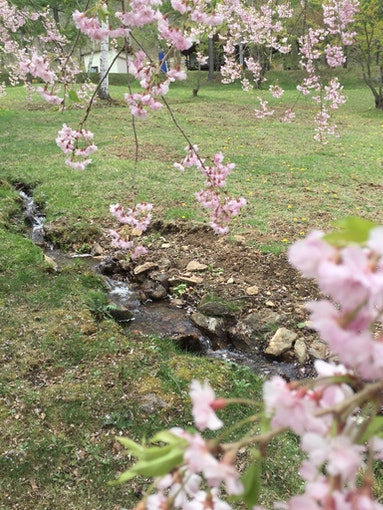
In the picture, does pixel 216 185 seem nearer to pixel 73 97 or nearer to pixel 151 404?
pixel 73 97

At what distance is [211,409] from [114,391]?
7.12 ft

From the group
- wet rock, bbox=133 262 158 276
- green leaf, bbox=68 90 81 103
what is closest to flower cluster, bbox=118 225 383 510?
green leaf, bbox=68 90 81 103

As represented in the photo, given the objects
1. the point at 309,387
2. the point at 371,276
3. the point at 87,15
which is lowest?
the point at 309,387

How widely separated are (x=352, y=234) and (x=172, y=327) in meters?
3.20

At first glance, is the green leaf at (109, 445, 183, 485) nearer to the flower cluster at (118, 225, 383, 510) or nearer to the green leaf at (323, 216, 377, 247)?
the flower cluster at (118, 225, 383, 510)

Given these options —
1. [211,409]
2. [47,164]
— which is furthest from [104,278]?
[47,164]

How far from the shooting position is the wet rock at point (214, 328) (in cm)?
349

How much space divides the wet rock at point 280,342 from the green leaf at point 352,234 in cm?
293

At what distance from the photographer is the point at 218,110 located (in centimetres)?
1477

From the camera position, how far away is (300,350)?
129 inches

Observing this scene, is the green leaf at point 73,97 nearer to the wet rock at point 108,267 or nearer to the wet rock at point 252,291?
the wet rock at point 252,291

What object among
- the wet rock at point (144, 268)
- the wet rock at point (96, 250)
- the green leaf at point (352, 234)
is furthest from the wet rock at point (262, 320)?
the green leaf at point (352, 234)

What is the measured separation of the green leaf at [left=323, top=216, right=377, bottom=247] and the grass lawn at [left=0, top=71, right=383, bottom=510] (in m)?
0.71

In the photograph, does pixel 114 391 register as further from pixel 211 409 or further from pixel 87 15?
pixel 211 409
